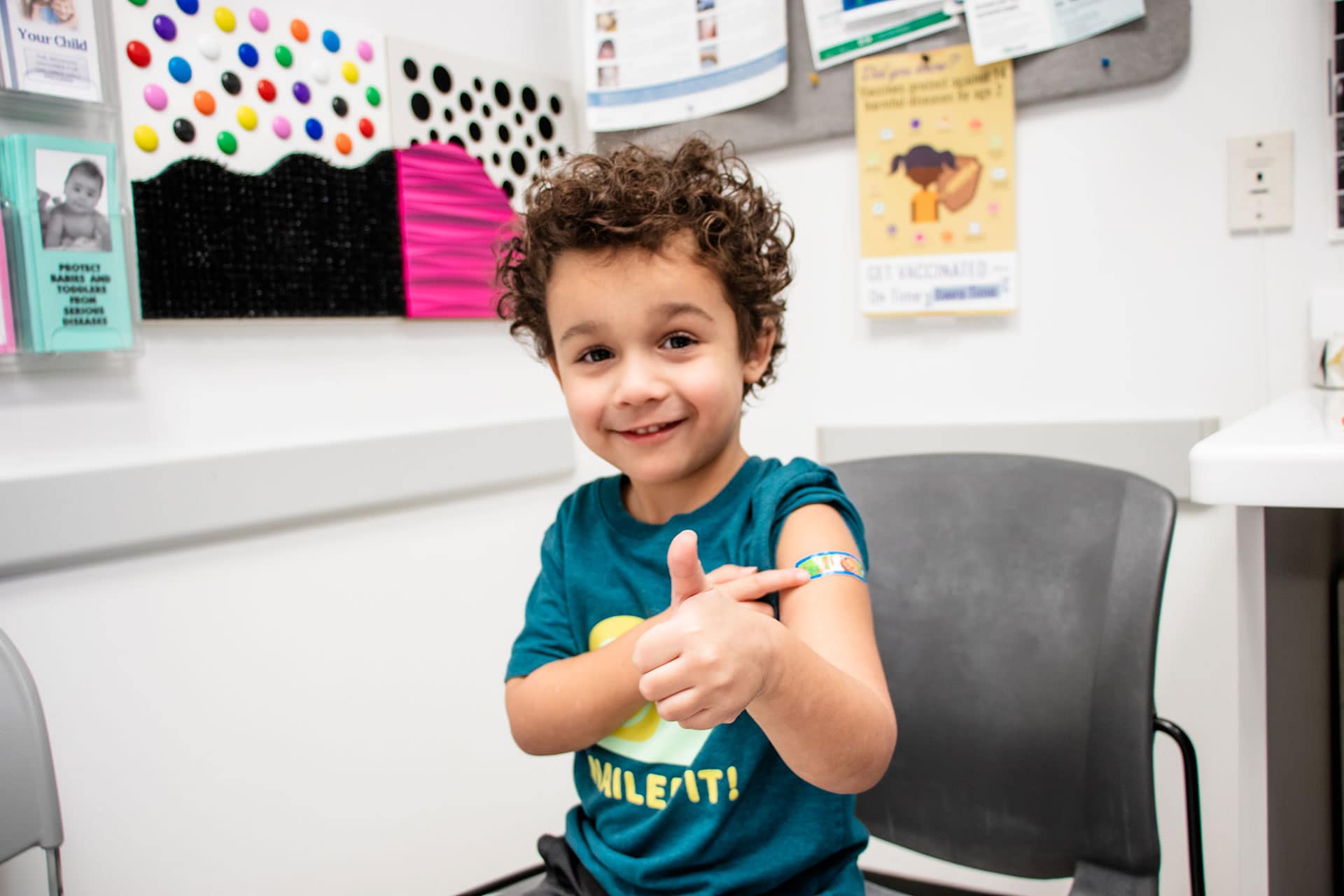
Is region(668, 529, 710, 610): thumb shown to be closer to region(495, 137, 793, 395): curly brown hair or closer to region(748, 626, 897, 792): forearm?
region(748, 626, 897, 792): forearm

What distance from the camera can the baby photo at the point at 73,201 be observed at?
1.03 m

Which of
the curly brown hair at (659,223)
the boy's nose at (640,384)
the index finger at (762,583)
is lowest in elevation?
the index finger at (762,583)

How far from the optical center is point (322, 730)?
1338 mm

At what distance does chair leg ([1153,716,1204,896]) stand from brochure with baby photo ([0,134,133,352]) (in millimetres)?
1222

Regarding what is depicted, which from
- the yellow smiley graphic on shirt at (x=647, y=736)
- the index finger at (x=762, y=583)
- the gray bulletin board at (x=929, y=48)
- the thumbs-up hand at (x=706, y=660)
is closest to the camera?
the thumbs-up hand at (x=706, y=660)

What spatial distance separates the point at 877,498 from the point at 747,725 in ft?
1.19

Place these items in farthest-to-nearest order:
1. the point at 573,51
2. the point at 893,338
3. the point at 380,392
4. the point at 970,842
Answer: the point at 573,51
the point at 893,338
the point at 380,392
the point at 970,842

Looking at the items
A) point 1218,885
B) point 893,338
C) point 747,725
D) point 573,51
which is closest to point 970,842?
point 747,725

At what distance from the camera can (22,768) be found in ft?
3.03

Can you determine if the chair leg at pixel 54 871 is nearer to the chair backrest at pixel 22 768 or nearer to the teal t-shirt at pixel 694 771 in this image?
the chair backrest at pixel 22 768

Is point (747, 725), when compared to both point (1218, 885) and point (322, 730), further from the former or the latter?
point (1218, 885)

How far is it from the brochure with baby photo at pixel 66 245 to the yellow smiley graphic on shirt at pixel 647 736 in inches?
29.5

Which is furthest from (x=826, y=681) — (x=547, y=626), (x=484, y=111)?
(x=484, y=111)

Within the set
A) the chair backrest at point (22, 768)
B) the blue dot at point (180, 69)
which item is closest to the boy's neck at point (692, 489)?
the chair backrest at point (22, 768)
